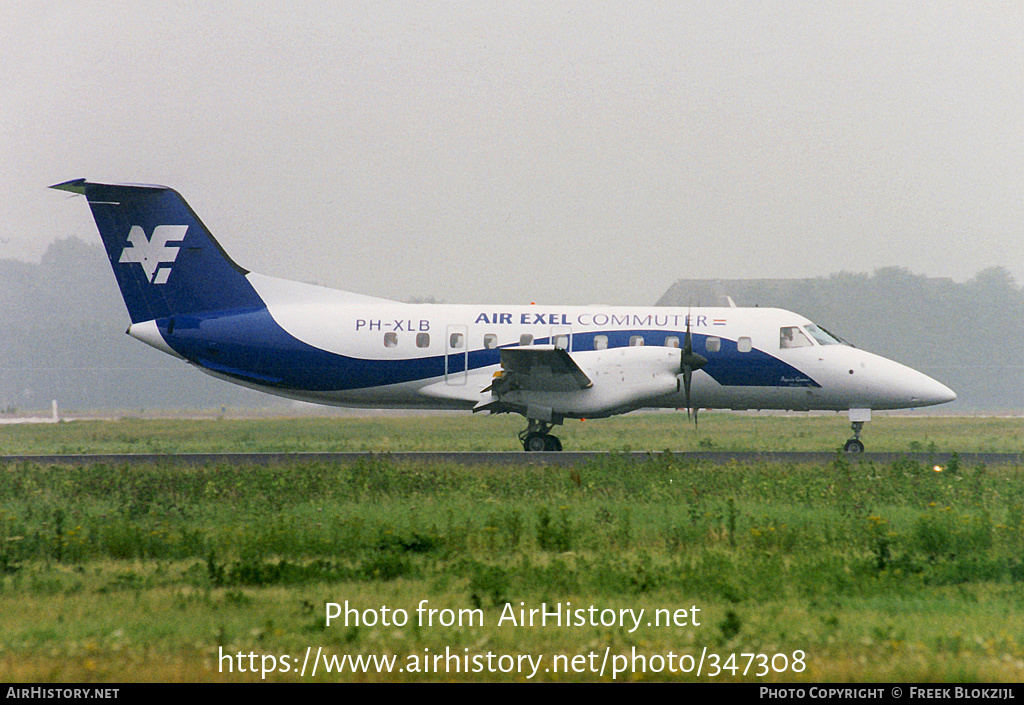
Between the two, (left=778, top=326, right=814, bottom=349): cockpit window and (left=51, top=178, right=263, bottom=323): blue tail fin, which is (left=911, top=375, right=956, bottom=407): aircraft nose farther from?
(left=51, top=178, right=263, bottom=323): blue tail fin

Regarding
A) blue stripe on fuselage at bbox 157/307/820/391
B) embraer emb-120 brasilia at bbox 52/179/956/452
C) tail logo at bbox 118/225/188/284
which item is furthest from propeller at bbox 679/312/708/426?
tail logo at bbox 118/225/188/284

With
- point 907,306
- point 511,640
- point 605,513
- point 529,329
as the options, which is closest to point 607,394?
point 529,329

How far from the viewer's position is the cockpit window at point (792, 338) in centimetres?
2680

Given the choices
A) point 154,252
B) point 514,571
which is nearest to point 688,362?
point 154,252

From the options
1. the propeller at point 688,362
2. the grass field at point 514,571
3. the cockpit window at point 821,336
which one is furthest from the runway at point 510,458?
the cockpit window at point 821,336

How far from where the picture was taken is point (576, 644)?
8.46 m

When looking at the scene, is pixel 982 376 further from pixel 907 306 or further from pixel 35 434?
pixel 35 434

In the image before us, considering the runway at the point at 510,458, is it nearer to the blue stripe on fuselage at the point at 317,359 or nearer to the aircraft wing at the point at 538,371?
the aircraft wing at the point at 538,371

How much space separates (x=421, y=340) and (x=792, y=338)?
9564 millimetres

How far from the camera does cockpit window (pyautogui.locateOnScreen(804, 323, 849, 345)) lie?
27109 mm

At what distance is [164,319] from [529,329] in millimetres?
9455

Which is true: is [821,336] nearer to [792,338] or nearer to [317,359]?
[792,338]

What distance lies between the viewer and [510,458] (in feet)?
78.5
